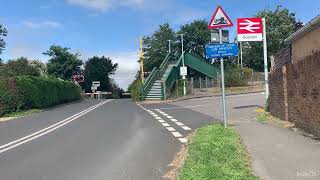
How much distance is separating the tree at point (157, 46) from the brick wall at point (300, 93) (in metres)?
81.0

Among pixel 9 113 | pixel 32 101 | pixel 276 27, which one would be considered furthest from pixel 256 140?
pixel 276 27

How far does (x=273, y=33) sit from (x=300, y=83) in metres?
70.8

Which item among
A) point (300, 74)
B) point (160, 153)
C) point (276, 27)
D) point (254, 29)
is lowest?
point (160, 153)

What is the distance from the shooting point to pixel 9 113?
122 feet

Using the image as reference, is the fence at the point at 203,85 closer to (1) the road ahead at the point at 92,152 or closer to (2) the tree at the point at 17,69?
(2) the tree at the point at 17,69

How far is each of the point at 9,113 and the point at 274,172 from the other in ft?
99.8

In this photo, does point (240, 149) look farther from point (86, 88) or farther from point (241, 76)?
point (86, 88)

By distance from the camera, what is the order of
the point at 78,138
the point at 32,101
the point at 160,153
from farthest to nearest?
the point at 32,101, the point at 78,138, the point at 160,153

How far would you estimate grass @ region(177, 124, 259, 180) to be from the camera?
358 inches

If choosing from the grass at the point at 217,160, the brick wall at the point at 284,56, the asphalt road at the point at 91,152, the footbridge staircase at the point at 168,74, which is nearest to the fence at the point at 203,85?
the footbridge staircase at the point at 168,74

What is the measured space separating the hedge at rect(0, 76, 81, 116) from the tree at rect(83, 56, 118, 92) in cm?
6523

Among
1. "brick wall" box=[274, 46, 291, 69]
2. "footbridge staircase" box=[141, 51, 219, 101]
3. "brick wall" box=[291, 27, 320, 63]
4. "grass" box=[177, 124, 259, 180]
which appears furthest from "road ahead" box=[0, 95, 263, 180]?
"footbridge staircase" box=[141, 51, 219, 101]

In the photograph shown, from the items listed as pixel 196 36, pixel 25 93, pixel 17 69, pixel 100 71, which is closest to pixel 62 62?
pixel 100 71

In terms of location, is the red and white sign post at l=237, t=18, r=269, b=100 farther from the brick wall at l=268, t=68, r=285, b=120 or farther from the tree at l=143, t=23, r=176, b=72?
the tree at l=143, t=23, r=176, b=72
